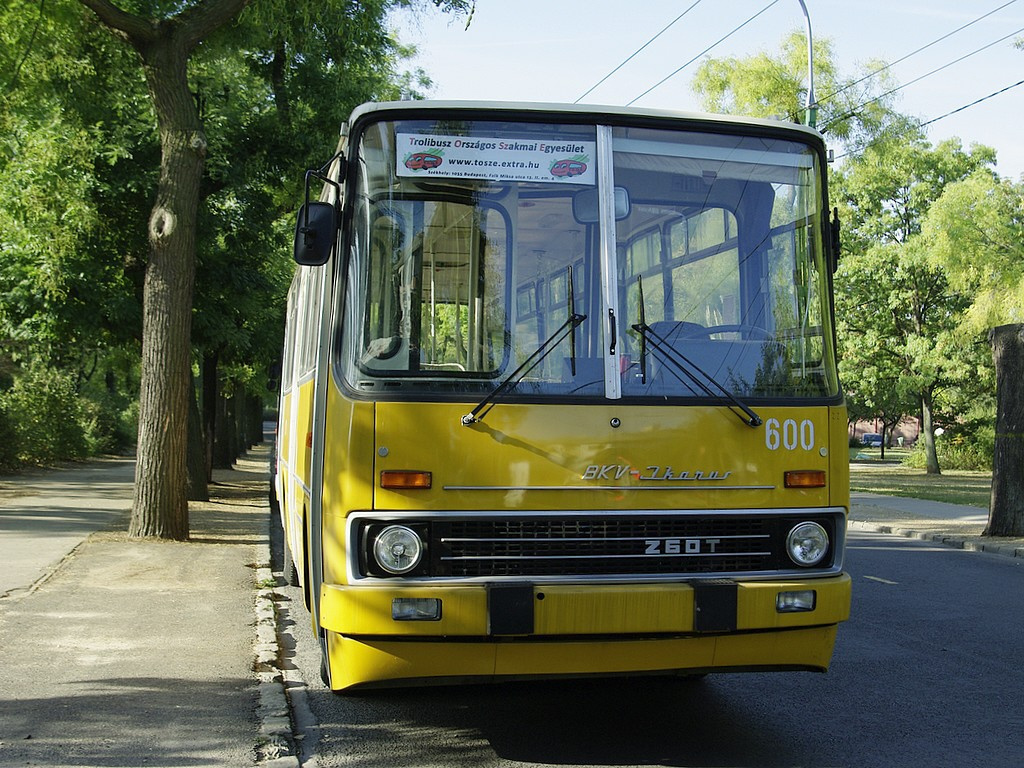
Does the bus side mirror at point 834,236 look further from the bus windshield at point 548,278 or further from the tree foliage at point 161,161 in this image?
the tree foliage at point 161,161

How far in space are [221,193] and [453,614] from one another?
15.6 m

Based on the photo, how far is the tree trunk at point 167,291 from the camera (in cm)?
1437

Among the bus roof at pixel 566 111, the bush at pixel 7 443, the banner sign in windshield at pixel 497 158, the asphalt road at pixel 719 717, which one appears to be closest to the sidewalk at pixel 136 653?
the asphalt road at pixel 719 717

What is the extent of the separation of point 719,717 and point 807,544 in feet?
4.65

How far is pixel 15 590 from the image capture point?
34.5 feet

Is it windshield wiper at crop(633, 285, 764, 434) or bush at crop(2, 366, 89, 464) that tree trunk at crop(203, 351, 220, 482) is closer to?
bush at crop(2, 366, 89, 464)

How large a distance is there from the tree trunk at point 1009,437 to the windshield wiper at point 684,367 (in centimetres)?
1305

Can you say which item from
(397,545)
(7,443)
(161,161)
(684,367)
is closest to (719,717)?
(684,367)

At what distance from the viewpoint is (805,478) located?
5867mm

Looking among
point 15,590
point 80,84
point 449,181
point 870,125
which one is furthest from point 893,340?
point 449,181

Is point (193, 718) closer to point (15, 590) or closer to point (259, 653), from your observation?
point (259, 653)

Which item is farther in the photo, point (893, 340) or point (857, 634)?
point (893, 340)

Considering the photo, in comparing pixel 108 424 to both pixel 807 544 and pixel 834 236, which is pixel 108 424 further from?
pixel 807 544

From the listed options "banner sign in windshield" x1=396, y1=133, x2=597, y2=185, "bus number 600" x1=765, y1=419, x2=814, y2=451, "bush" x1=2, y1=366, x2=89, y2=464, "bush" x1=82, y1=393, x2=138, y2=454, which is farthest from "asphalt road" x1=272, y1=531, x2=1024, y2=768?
"bush" x1=82, y1=393, x2=138, y2=454
